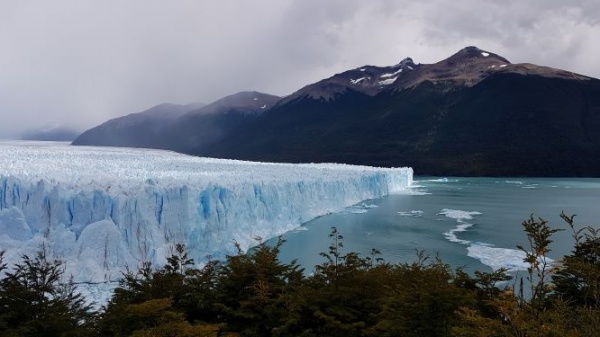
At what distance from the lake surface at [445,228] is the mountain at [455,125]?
117 ft

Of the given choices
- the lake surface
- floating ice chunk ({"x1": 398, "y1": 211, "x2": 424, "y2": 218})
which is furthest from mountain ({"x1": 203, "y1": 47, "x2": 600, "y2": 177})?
floating ice chunk ({"x1": 398, "y1": 211, "x2": 424, "y2": 218})

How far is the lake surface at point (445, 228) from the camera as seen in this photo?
643 inches

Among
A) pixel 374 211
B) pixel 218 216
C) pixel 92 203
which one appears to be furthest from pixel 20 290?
pixel 374 211

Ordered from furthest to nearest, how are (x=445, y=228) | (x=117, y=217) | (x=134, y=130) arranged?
(x=134, y=130)
(x=445, y=228)
(x=117, y=217)

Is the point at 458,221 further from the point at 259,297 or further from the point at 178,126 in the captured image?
the point at 178,126

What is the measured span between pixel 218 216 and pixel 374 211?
1375cm

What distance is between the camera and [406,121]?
88938 mm

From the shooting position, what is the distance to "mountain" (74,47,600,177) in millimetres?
69875

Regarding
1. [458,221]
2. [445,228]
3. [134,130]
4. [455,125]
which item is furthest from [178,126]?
[445,228]

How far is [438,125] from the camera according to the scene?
278ft

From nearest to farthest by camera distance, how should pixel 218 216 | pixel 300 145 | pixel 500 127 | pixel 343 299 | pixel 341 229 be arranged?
pixel 343 299, pixel 218 216, pixel 341 229, pixel 500 127, pixel 300 145

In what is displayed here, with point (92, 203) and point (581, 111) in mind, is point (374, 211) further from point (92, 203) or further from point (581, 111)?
point (581, 111)

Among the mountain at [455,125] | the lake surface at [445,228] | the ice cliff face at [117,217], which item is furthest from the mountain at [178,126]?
the ice cliff face at [117,217]

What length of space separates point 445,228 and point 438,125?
218 feet
